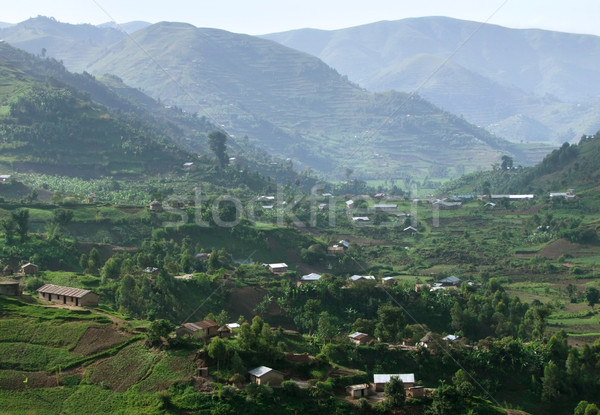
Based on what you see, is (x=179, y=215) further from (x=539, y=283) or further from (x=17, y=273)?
(x=539, y=283)

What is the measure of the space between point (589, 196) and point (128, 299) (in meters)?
73.4

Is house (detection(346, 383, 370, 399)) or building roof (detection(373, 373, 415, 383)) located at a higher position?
building roof (detection(373, 373, 415, 383))

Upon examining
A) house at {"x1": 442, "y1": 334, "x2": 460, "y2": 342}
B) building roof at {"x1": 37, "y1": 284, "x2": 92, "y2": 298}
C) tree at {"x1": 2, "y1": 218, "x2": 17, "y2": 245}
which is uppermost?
tree at {"x1": 2, "y1": 218, "x2": 17, "y2": 245}

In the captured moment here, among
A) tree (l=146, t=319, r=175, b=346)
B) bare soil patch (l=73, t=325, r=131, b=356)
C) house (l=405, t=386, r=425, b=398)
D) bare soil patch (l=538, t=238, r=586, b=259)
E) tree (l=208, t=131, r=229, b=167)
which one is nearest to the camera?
house (l=405, t=386, r=425, b=398)

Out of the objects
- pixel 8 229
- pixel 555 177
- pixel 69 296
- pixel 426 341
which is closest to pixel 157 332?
pixel 69 296

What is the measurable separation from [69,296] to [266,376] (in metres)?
16.0

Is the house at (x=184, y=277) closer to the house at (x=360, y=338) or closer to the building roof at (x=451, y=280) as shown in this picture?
the house at (x=360, y=338)

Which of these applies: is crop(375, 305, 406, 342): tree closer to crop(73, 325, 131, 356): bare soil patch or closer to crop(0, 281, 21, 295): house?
crop(73, 325, 131, 356): bare soil patch

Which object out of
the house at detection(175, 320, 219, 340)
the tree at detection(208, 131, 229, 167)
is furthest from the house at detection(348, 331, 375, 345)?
the tree at detection(208, 131, 229, 167)

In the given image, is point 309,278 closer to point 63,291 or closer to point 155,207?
point 155,207

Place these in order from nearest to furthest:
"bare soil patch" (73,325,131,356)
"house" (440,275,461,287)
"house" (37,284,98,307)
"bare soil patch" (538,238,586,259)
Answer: "bare soil patch" (73,325,131,356), "house" (37,284,98,307), "house" (440,275,461,287), "bare soil patch" (538,238,586,259)

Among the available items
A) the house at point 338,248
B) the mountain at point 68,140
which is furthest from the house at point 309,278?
the mountain at point 68,140

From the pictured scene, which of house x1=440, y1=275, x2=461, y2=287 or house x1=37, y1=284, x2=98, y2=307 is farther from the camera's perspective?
house x1=440, y1=275, x2=461, y2=287

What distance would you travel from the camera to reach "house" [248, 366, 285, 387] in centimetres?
3781
